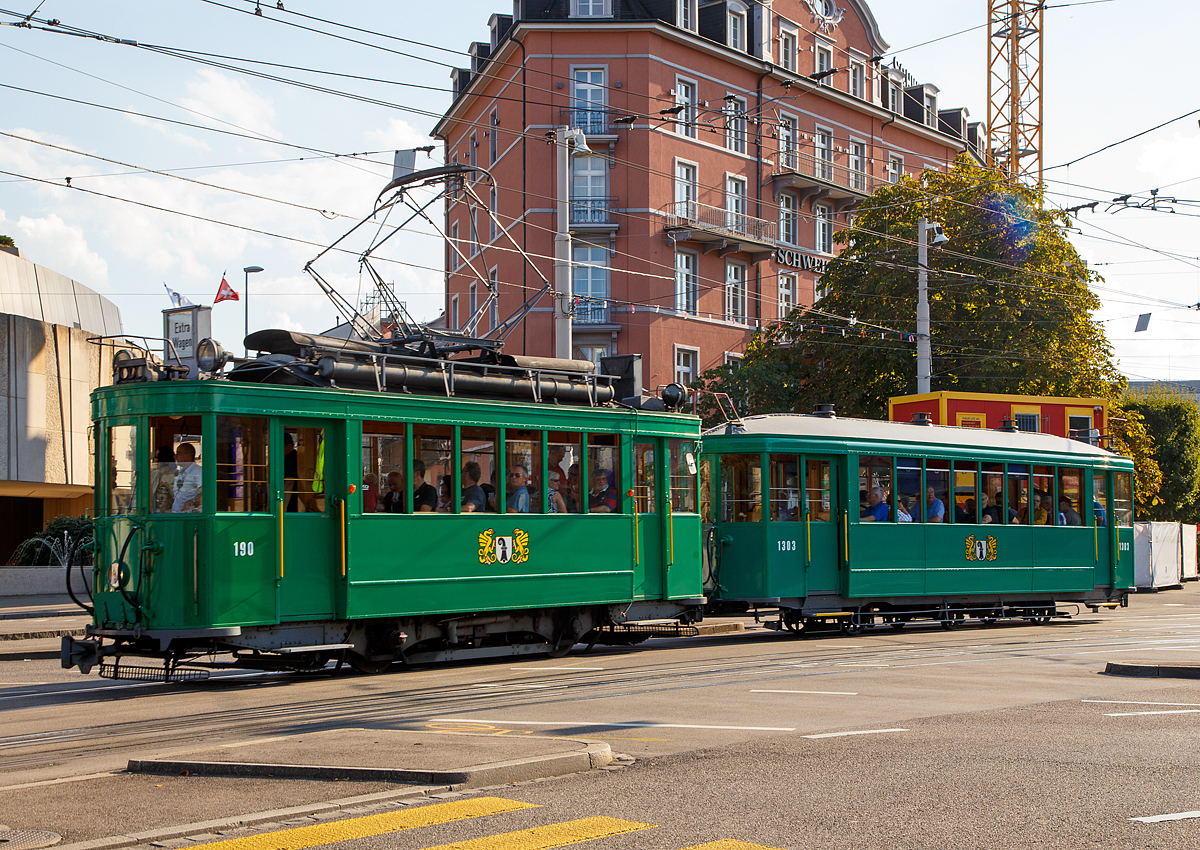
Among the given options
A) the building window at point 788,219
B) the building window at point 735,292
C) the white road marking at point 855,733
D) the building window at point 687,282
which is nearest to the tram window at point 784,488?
the white road marking at point 855,733

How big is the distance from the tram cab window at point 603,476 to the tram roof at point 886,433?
2696 mm

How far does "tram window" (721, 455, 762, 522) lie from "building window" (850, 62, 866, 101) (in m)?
37.3

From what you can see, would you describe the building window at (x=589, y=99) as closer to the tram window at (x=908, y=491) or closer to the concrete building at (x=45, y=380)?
the concrete building at (x=45, y=380)

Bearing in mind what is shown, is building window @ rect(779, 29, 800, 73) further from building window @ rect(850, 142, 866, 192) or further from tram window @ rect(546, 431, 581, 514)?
tram window @ rect(546, 431, 581, 514)

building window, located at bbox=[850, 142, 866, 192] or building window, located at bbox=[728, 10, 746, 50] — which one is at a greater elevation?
building window, located at bbox=[728, 10, 746, 50]

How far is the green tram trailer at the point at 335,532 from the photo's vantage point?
11859 millimetres

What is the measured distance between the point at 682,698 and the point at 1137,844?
5.44 metres

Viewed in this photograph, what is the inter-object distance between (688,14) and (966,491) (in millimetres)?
28662

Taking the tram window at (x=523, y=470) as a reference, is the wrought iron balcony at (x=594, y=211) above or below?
above

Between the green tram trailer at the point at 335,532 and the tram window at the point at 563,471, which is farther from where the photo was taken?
the tram window at the point at 563,471

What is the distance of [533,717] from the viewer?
9.43m

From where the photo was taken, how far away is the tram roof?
17.6m

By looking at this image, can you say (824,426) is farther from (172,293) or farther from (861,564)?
(172,293)

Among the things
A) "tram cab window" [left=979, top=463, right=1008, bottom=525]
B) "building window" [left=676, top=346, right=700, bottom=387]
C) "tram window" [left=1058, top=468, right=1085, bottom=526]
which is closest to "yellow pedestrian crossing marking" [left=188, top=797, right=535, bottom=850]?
"tram cab window" [left=979, top=463, right=1008, bottom=525]
